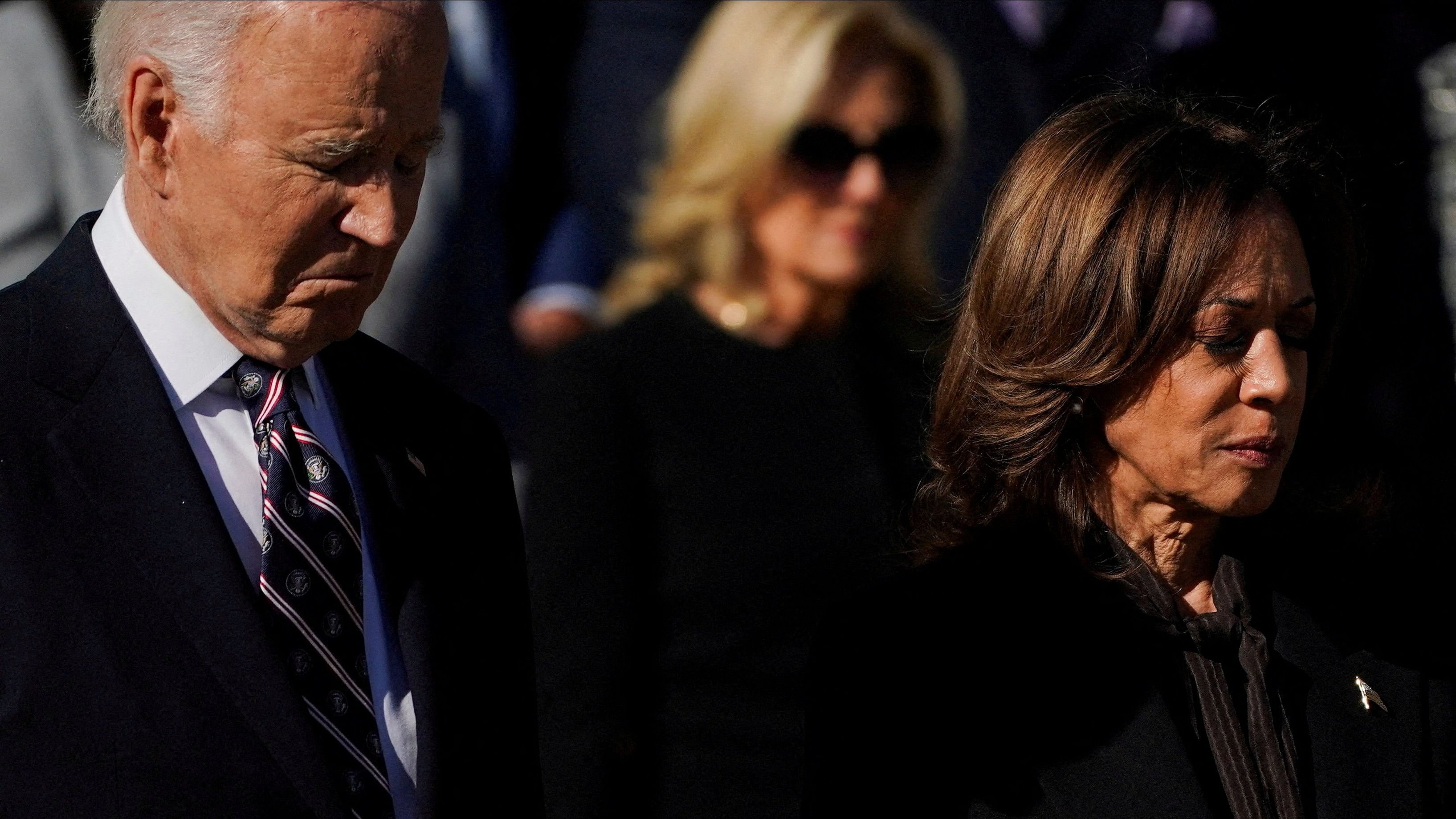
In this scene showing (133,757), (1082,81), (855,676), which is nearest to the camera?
(133,757)

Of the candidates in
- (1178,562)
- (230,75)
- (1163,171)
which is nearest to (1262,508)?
(1178,562)

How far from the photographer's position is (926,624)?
7.23ft

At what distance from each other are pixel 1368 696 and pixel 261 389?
5.22 ft

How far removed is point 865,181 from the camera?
3.24 m

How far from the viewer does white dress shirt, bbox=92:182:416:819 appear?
1.96m

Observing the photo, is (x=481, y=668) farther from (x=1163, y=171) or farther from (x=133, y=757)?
(x=1163, y=171)

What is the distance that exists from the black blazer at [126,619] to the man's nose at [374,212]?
0.31 m

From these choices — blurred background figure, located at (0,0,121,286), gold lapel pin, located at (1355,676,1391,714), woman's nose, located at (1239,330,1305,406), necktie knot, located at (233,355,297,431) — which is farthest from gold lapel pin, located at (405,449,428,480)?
blurred background figure, located at (0,0,121,286)

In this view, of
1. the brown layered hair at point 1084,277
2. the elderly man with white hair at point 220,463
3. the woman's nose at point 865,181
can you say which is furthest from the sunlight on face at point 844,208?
the elderly man with white hair at point 220,463

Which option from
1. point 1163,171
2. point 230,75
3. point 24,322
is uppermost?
point 230,75

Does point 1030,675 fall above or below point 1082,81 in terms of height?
below

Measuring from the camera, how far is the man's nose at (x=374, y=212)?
1.92m

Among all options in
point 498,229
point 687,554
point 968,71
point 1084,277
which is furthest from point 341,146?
point 968,71

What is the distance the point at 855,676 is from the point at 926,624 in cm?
13
